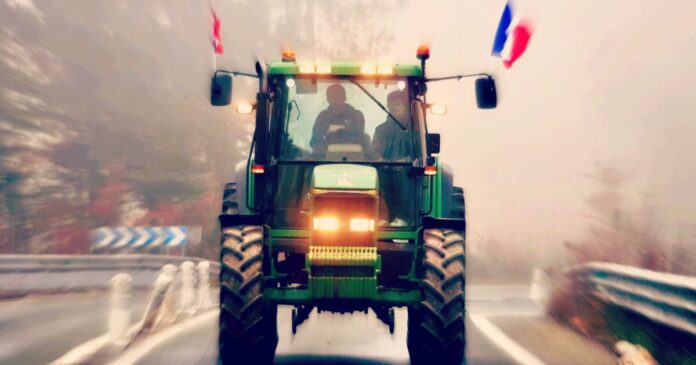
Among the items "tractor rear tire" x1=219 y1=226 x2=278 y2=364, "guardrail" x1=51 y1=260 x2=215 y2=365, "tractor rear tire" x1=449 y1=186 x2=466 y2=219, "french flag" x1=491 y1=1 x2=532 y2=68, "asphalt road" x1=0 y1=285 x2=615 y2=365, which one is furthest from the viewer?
"french flag" x1=491 y1=1 x2=532 y2=68

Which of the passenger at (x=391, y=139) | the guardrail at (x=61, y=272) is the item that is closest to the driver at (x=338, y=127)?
the passenger at (x=391, y=139)

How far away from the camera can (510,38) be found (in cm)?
1187

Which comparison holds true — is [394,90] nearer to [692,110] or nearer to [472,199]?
[692,110]

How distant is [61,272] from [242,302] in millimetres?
9604

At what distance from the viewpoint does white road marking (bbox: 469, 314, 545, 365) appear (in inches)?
358

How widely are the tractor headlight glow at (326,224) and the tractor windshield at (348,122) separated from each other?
831 mm

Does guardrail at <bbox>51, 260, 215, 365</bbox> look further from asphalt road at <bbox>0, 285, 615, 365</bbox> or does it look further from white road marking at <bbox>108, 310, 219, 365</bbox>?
asphalt road at <bbox>0, 285, 615, 365</bbox>

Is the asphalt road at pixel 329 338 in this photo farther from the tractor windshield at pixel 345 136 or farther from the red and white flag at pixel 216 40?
the red and white flag at pixel 216 40

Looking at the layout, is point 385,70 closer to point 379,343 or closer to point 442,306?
point 442,306

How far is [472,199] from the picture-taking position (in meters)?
47.3

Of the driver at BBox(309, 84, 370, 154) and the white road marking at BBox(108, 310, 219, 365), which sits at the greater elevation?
→ the driver at BBox(309, 84, 370, 154)

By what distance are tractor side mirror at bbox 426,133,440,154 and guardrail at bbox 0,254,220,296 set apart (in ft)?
29.5

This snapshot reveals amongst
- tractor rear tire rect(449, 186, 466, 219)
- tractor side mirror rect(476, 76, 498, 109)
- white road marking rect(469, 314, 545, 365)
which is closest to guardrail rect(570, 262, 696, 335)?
white road marking rect(469, 314, 545, 365)

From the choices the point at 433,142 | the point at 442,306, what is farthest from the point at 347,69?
the point at 442,306
